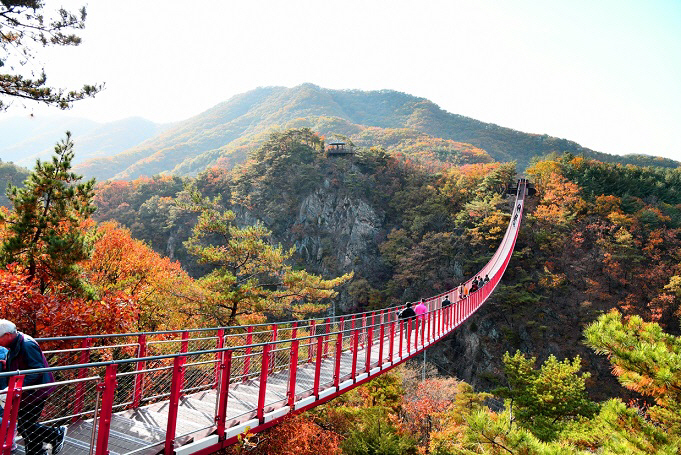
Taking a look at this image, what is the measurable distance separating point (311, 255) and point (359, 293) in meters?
7.36

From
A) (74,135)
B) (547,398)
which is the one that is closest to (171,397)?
(547,398)

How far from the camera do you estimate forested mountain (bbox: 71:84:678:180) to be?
63469 millimetres

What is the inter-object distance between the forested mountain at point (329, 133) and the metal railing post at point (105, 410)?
50182mm

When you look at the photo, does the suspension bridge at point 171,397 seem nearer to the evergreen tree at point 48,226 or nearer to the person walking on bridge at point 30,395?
the person walking on bridge at point 30,395

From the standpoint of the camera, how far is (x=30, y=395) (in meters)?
2.58

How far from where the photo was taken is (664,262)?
72.0 ft

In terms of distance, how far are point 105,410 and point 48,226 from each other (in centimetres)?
771

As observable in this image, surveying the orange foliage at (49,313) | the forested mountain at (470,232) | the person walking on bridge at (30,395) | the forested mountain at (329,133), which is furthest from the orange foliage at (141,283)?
the forested mountain at (329,133)

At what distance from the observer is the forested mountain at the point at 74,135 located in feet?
333

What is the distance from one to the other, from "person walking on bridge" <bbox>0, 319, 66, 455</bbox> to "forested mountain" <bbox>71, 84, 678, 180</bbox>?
5026 cm

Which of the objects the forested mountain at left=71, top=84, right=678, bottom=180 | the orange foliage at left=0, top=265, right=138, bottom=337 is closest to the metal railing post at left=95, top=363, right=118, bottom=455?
the orange foliage at left=0, top=265, right=138, bottom=337

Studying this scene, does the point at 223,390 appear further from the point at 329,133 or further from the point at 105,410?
the point at 329,133

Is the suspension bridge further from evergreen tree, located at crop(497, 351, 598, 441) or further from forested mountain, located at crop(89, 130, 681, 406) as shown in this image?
forested mountain, located at crop(89, 130, 681, 406)

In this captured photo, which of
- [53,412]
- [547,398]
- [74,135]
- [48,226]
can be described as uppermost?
[74,135]
